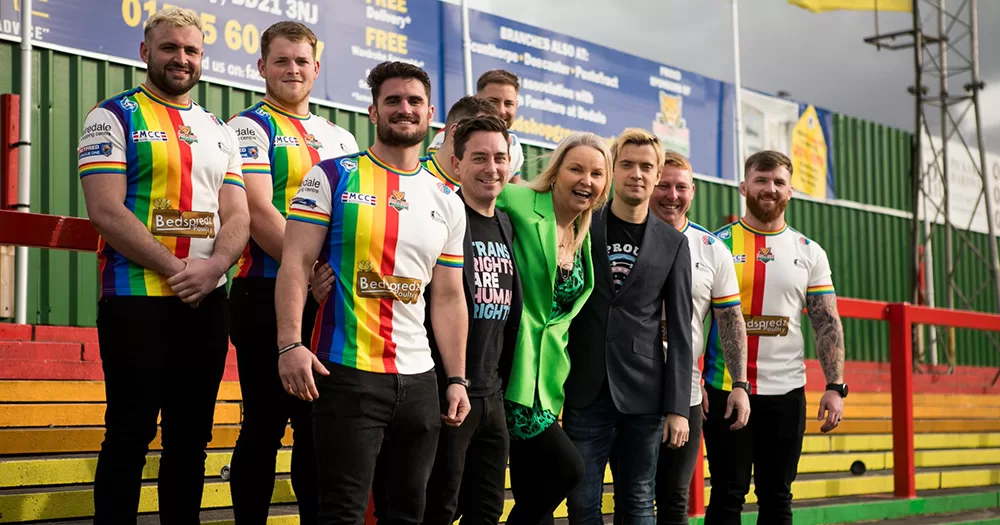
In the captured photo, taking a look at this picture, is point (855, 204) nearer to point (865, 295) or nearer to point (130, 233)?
point (865, 295)

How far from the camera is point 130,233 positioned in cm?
353

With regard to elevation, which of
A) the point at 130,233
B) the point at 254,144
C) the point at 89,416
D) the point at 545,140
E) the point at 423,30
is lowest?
the point at 89,416

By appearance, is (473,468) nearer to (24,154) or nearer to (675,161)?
(675,161)

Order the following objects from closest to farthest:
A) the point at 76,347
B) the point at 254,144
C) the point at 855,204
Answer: the point at 254,144 < the point at 76,347 < the point at 855,204

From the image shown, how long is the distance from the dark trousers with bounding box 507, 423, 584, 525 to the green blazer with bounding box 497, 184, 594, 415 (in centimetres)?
13

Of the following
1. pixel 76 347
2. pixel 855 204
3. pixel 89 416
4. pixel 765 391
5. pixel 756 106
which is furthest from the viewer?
pixel 855 204

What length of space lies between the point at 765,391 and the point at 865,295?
60.7 ft

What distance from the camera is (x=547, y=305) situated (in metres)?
4.02

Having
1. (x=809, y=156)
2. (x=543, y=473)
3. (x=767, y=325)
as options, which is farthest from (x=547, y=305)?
(x=809, y=156)

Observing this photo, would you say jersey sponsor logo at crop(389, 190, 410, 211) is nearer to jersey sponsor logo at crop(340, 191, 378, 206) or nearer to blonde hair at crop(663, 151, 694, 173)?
jersey sponsor logo at crop(340, 191, 378, 206)

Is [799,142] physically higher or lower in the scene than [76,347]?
higher

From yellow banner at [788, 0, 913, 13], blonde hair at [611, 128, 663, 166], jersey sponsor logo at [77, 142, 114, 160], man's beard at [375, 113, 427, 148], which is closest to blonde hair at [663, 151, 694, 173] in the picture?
blonde hair at [611, 128, 663, 166]

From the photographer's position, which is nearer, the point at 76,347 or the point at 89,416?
the point at 89,416

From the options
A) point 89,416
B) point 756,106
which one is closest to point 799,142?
point 756,106
